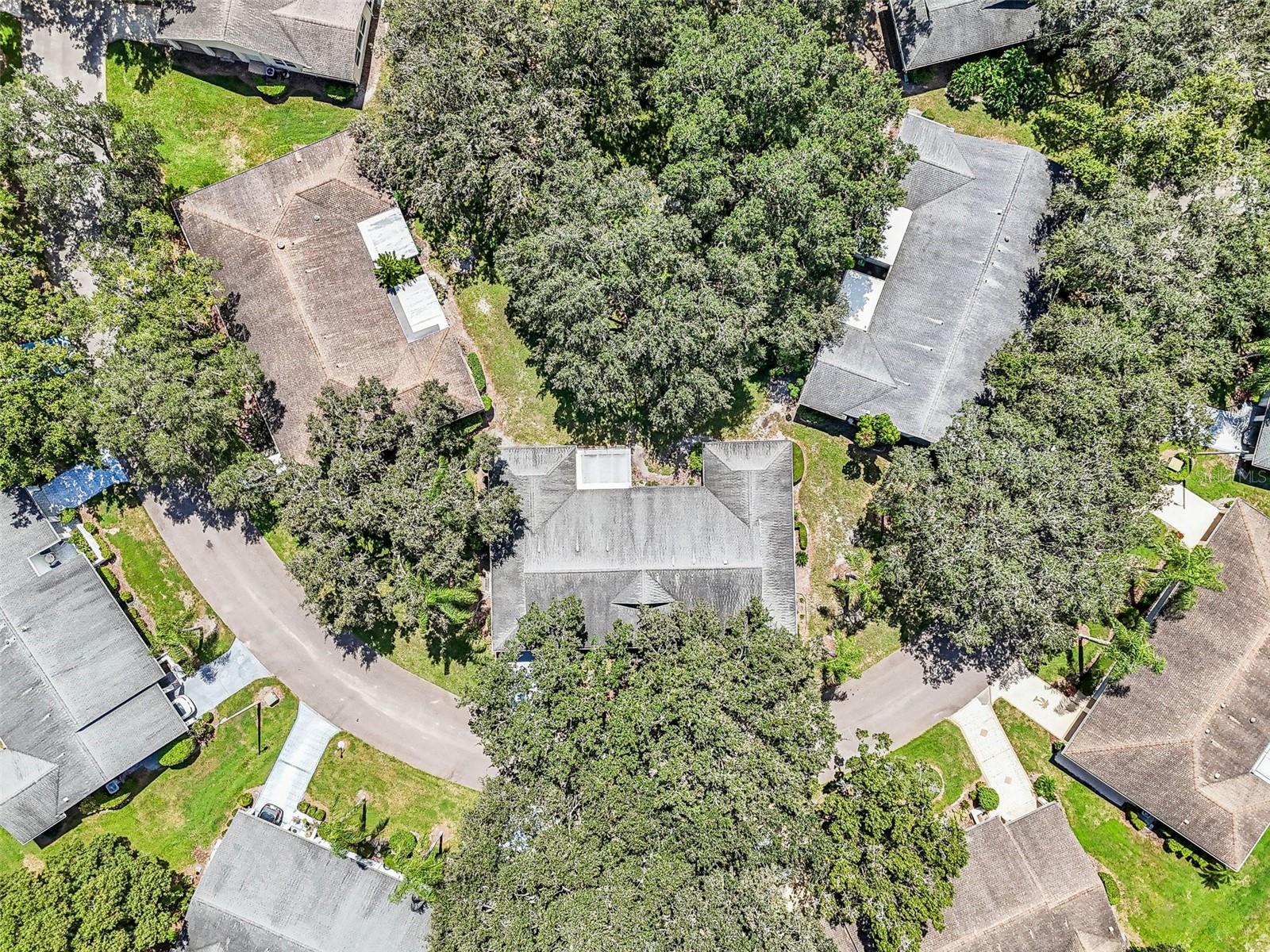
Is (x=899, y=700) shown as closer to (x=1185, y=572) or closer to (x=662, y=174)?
(x=1185, y=572)

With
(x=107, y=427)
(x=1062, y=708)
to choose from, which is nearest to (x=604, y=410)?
(x=107, y=427)

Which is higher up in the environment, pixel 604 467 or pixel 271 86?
pixel 271 86

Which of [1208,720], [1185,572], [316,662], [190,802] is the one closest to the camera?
[1185,572]

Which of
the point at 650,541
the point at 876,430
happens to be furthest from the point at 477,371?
the point at 876,430

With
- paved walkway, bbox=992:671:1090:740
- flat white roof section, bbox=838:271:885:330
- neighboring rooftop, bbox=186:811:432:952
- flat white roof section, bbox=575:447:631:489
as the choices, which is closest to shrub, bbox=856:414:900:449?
flat white roof section, bbox=838:271:885:330

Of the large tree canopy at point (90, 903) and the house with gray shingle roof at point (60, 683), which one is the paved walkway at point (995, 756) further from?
the large tree canopy at point (90, 903)

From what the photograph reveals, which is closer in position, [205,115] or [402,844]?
[402,844]
